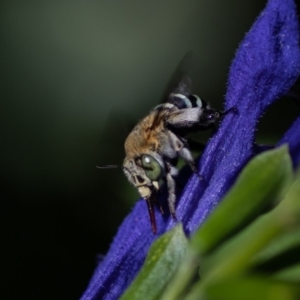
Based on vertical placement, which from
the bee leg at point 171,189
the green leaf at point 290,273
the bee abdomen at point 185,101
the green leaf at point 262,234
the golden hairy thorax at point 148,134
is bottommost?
the green leaf at point 290,273

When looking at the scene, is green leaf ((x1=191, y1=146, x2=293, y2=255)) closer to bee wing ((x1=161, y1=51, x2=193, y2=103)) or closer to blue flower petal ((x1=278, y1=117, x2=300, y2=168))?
blue flower petal ((x1=278, y1=117, x2=300, y2=168))

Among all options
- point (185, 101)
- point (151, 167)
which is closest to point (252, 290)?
point (151, 167)

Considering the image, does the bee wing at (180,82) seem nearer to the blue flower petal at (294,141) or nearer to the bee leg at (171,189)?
the bee leg at (171,189)

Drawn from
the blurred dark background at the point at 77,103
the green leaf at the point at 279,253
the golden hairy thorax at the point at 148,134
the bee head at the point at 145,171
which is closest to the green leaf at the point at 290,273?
the green leaf at the point at 279,253

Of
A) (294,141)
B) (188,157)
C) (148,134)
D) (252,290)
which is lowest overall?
(252,290)

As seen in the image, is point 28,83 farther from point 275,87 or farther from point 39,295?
point 275,87

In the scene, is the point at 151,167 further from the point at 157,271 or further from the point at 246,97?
the point at 157,271

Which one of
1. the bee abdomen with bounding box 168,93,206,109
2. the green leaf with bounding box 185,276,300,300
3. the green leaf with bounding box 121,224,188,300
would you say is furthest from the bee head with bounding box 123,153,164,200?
the green leaf with bounding box 185,276,300,300
